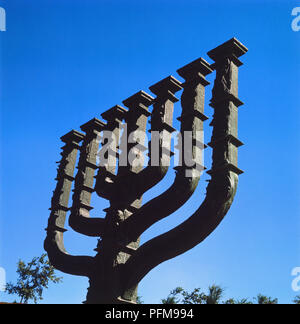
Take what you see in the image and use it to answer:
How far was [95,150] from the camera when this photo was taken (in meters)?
9.35

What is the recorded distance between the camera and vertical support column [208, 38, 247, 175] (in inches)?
243

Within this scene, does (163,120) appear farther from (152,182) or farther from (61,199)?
(61,199)

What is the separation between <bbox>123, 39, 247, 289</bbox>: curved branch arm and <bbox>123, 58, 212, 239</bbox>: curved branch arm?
30 cm

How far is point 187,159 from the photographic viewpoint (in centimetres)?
645

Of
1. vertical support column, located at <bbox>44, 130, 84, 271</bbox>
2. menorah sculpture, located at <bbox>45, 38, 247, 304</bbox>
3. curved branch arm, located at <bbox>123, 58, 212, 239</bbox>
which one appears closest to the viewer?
menorah sculpture, located at <bbox>45, 38, 247, 304</bbox>

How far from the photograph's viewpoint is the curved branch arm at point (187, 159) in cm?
636

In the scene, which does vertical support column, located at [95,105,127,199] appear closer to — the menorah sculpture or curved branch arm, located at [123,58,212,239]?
the menorah sculpture

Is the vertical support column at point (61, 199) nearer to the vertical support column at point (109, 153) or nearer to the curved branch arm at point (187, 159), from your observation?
the vertical support column at point (109, 153)

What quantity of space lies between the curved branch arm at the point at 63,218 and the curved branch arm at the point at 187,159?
4.22 ft

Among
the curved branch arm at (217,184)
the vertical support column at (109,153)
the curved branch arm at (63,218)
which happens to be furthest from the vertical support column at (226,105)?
the curved branch arm at (63,218)

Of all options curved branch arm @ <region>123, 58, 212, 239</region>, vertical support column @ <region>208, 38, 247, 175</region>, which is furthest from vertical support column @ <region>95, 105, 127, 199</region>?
vertical support column @ <region>208, 38, 247, 175</region>

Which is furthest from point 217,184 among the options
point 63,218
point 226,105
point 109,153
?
point 63,218
